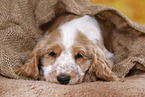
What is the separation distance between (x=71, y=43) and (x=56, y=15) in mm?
837

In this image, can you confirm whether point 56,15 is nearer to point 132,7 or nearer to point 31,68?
point 31,68

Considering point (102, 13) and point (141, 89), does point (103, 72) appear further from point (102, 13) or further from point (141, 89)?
Answer: point (102, 13)

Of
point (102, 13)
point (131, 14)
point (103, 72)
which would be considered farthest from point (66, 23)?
point (131, 14)

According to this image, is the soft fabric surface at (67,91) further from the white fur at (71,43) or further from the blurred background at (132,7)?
the blurred background at (132,7)

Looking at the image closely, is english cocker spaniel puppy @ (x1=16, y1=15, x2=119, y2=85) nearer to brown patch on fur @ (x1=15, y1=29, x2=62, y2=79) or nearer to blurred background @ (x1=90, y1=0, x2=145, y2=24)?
brown patch on fur @ (x1=15, y1=29, x2=62, y2=79)

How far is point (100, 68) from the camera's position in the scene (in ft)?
5.88

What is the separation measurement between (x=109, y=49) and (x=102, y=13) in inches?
21.5

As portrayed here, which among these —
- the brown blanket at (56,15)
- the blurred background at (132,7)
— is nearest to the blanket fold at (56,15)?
the brown blanket at (56,15)

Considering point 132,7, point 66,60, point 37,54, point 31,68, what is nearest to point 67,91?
point 66,60

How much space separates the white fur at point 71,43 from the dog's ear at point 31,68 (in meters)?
0.11

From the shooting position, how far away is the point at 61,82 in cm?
153

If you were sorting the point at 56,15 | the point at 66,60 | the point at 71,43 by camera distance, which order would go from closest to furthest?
the point at 66,60
the point at 71,43
the point at 56,15

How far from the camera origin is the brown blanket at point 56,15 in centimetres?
194

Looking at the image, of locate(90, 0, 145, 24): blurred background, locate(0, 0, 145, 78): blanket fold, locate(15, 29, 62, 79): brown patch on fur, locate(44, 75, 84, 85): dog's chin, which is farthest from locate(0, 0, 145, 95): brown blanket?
locate(90, 0, 145, 24): blurred background
